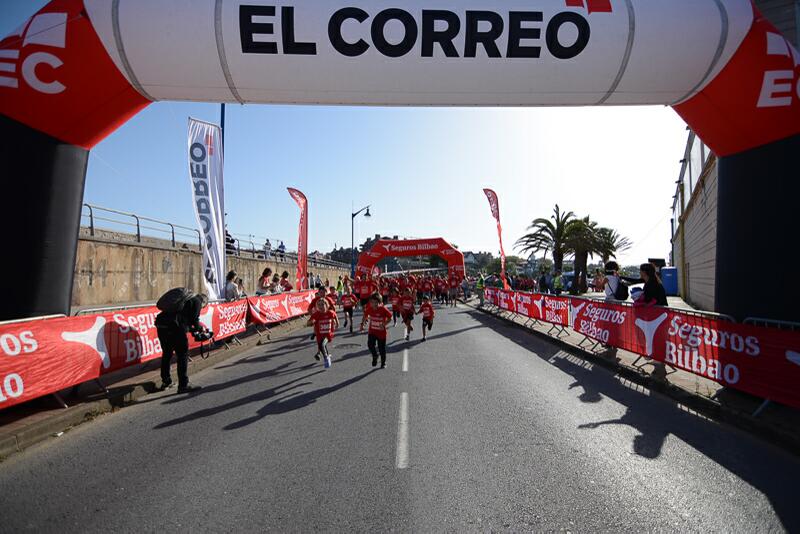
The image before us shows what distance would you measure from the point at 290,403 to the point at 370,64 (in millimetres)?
4927

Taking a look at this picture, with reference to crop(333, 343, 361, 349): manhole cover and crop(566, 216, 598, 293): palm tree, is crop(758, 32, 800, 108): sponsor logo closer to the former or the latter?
crop(333, 343, 361, 349): manhole cover

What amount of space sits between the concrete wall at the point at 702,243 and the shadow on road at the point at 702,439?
276 inches

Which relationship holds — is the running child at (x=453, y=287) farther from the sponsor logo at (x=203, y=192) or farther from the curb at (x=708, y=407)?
the sponsor logo at (x=203, y=192)

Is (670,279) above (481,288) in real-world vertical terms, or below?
above

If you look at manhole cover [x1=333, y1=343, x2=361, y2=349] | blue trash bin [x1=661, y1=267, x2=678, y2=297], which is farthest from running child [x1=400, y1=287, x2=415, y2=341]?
blue trash bin [x1=661, y1=267, x2=678, y2=297]

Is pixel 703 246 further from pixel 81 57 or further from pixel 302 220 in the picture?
pixel 81 57

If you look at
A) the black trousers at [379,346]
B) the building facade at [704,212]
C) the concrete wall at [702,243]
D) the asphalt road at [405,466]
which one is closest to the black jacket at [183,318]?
the asphalt road at [405,466]

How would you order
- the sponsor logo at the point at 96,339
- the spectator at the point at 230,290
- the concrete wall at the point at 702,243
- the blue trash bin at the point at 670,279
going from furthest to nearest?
the blue trash bin at the point at 670,279 < the concrete wall at the point at 702,243 < the spectator at the point at 230,290 < the sponsor logo at the point at 96,339

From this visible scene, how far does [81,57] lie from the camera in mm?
5254

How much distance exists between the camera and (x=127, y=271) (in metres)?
13.5

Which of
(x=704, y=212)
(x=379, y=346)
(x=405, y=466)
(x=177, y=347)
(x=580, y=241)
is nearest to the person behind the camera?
(x=405, y=466)

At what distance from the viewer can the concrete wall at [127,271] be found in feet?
38.5

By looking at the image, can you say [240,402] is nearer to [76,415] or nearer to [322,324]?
[76,415]

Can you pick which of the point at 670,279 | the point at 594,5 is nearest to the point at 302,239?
the point at 594,5
